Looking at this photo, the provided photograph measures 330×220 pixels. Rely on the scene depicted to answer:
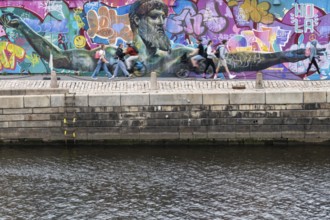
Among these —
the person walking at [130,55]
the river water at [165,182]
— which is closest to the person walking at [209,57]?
the person walking at [130,55]

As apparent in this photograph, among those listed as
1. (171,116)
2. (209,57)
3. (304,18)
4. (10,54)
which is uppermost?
(304,18)

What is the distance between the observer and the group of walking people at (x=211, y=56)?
2828 centimetres

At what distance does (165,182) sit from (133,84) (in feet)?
32.8

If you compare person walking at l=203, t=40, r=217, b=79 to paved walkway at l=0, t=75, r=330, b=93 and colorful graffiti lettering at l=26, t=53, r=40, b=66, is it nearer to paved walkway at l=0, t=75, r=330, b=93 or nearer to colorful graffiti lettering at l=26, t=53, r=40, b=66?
paved walkway at l=0, t=75, r=330, b=93

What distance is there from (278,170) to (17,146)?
393 inches

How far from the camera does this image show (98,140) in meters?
22.0

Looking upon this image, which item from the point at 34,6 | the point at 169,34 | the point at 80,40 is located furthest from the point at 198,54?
the point at 34,6

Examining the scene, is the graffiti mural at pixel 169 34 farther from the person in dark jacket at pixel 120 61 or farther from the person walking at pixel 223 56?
the person in dark jacket at pixel 120 61

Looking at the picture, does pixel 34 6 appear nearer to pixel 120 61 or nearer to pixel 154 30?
pixel 120 61

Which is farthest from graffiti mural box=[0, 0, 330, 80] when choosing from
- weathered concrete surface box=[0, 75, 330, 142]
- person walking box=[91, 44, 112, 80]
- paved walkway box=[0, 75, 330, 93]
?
weathered concrete surface box=[0, 75, 330, 142]

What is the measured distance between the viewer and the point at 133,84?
26688 millimetres

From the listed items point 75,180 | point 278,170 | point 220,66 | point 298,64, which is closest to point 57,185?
point 75,180

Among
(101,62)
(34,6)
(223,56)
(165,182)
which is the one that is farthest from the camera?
(34,6)

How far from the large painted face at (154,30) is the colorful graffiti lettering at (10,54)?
6.15 metres
